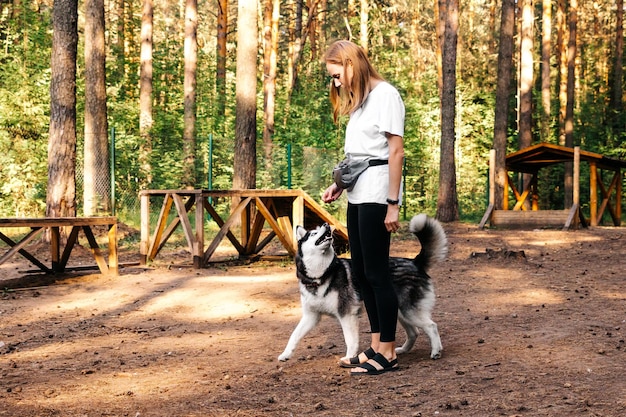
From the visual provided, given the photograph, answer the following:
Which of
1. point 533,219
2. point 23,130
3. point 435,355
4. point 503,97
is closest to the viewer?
point 435,355

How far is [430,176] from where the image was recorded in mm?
28172

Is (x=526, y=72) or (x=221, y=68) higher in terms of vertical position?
(x=221, y=68)

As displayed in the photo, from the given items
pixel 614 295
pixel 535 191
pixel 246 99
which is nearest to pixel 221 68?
pixel 535 191

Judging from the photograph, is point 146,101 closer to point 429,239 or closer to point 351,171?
point 429,239

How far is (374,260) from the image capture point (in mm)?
4586

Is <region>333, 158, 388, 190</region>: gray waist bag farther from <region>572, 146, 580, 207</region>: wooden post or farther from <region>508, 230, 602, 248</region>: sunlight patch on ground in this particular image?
<region>572, 146, 580, 207</region>: wooden post

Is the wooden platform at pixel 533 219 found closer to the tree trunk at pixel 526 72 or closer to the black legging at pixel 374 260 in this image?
the tree trunk at pixel 526 72

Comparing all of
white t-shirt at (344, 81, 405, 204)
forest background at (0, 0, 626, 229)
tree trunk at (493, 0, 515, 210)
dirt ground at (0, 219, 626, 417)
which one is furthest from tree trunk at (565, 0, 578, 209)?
white t-shirt at (344, 81, 405, 204)

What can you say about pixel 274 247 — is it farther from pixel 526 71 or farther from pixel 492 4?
pixel 492 4

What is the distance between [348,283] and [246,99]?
10696mm

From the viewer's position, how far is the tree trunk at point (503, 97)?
20.9 m

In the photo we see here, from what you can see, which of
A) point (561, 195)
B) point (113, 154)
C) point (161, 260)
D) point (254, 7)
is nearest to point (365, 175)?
point (161, 260)

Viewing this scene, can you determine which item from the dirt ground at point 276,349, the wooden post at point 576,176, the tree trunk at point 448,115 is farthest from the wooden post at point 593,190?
the dirt ground at point 276,349

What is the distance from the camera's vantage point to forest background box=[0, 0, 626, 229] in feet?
61.8
